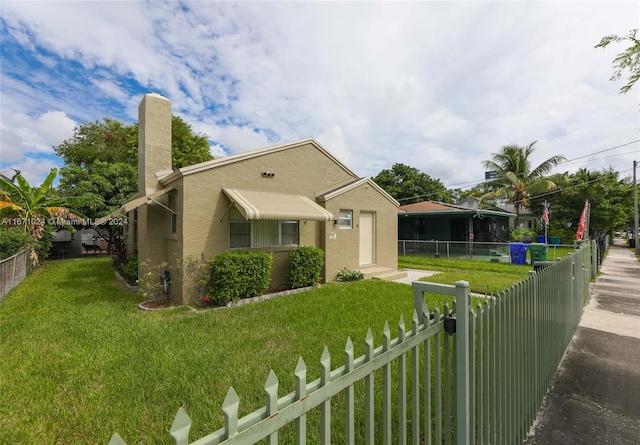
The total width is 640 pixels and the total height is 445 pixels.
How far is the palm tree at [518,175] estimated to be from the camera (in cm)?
2755

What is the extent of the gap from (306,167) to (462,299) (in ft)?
33.0

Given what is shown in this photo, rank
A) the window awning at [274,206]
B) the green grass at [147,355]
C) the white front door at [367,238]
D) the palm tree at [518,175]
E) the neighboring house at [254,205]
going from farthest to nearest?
the palm tree at [518,175] < the white front door at [367,238] < the neighboring house at [254,205] < the window awning at [274,206] < the green grass at [147,355]

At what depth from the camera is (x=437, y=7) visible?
A: 25.5ft

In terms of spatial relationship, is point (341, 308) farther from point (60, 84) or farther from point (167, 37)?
point (60, 84)

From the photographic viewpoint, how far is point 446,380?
215 centimetres

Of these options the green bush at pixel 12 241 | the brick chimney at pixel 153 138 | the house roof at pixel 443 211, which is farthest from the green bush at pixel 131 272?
the house roof at pixel 443 211

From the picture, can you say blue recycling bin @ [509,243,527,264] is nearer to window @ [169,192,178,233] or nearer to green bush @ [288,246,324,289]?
green bush @ [288,246,324,289]

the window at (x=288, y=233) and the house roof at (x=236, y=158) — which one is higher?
the house roof at (x=236, y=158)

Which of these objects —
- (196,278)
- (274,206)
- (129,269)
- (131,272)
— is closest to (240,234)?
(274,206)

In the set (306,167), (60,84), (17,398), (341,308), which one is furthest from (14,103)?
(341,308)

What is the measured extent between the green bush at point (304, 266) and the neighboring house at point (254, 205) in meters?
0.47

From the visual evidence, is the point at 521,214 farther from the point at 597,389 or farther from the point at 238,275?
the point at 238,275

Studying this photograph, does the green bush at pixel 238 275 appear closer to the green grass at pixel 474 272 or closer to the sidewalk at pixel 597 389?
the green grass at pixel 474 272

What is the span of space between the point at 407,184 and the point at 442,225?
19.7 meters
